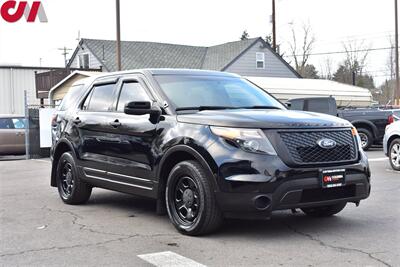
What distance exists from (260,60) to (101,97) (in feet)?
102

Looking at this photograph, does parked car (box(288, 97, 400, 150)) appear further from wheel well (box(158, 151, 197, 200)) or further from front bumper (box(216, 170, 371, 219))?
front bumper (box(216, 170, 371, 219))

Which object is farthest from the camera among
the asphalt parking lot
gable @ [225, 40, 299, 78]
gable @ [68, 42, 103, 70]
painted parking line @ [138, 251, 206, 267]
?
gable @ [225, 40, 299, 78]

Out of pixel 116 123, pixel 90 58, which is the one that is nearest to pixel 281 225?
pixel 116 123

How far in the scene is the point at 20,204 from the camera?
820 cm

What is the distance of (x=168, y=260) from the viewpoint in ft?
16.1

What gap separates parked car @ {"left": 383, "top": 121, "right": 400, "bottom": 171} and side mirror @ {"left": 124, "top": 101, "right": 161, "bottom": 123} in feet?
22.6

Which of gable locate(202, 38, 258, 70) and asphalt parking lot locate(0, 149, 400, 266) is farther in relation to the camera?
gable locate(202, 38, 258, 70)

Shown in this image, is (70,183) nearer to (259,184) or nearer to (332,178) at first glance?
(259,184)

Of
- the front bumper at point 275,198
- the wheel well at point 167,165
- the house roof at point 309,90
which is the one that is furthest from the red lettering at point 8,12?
the front bumper at point 275,198

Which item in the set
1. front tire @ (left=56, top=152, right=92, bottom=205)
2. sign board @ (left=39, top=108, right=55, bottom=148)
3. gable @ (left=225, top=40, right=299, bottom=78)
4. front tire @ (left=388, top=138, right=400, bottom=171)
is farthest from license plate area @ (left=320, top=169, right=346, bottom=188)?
gable @ (left=225, top=40, right=299, bottom=78)

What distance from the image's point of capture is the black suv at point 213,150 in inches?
212

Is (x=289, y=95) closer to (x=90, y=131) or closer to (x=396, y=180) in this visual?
(x=396, y=180)

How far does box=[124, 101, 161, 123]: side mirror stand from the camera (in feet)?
20.2

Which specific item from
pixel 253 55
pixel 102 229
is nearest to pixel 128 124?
pixel 102 229
